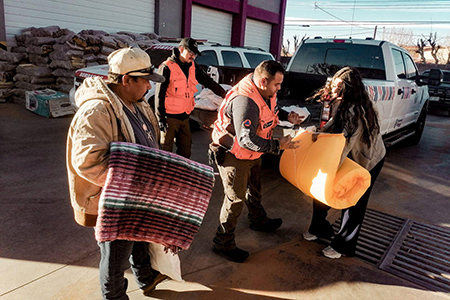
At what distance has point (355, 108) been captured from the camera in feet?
10.0

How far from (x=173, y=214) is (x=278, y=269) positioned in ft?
4.93

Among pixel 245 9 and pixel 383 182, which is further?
pixel 245 9

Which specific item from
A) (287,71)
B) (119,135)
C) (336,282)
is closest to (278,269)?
(336,282)

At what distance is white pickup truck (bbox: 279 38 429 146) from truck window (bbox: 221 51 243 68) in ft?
6.35

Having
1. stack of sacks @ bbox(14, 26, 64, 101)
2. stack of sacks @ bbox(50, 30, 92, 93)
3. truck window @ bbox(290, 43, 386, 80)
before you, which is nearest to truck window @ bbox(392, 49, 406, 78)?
truck window @ bbox(290, 43, 386, 80)

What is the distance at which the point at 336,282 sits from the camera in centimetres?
310

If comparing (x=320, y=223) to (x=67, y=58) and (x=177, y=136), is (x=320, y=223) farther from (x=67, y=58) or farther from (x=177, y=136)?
(x=67, y=58)

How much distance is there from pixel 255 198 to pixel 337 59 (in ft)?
12.4

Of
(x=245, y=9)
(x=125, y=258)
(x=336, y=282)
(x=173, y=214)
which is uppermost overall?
(x=245, y=9)

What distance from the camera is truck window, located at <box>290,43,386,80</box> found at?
6109 mm

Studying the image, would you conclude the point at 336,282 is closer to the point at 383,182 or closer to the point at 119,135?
the point at 119,135

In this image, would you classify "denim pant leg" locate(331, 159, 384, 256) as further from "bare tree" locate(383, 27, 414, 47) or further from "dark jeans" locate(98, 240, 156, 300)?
"bare tree" locate(383, 27, 414, 47)

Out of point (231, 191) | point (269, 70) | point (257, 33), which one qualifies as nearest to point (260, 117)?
point (269, 70)

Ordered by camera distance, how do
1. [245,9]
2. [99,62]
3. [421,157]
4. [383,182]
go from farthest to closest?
[245,9], [99,62], [421,157], [383,182]
